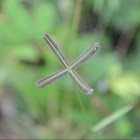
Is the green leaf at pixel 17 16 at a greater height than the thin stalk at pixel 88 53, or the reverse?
the green leaf at pixel 17 16

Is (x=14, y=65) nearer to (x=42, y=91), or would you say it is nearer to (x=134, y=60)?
(x=42, y=91)

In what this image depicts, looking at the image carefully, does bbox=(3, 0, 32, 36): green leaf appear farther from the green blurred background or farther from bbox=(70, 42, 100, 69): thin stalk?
bbox=(70, 42, 100, 69): thin stalk

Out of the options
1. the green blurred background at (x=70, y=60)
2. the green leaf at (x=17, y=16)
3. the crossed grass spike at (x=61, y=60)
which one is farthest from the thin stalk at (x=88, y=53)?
the green leaf at (x=17, y=16)

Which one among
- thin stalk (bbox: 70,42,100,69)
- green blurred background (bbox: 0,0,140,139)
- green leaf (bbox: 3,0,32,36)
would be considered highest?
green leaf (bbox: 3,0,32,36)

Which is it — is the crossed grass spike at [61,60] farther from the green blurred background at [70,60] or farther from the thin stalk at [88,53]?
the green blurred background at [70,60]

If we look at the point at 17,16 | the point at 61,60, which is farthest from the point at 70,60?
the point at 61,60

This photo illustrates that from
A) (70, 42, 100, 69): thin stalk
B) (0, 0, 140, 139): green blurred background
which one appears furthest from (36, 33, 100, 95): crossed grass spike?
(0, 0, 140, 139): green blurred background

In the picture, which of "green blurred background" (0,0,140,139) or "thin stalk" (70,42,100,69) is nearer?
"thin stalk" (70,42,100,69)

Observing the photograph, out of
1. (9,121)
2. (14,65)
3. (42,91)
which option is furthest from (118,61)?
(9,121)

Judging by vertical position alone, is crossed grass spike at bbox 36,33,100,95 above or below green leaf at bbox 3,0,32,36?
below
